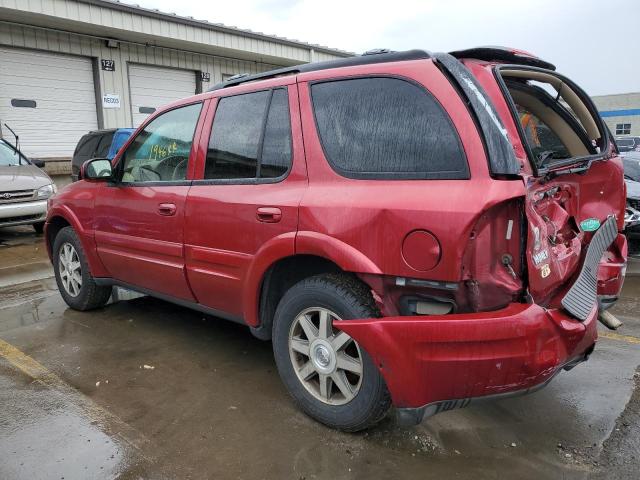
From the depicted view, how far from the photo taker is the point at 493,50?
2.60 m

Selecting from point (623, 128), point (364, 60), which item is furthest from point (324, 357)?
point (623, 128)

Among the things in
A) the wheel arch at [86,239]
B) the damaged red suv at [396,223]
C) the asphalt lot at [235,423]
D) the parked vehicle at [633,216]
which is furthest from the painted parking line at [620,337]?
the wheel arch at [86,239]

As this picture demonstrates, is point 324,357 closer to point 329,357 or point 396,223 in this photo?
point 329,357

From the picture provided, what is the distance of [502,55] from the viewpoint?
2.68 metres

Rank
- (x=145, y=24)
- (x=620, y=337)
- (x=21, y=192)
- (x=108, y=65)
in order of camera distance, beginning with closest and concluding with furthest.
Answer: (x=620, y=337) < (x=21, y=192) < (x=145, y=24) < (x=108, y=65)

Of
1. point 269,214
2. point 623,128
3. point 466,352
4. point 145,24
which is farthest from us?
point 623,128

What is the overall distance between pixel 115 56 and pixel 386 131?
39.9 feet

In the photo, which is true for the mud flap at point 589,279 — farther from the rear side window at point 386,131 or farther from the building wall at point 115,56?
the building wall at point 115,56

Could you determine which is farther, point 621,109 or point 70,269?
point 621,109

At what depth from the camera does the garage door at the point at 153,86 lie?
13.3 metres

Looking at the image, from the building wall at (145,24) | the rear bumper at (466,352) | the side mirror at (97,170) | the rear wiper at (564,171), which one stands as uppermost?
the building wall at (145,24)

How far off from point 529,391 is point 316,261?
123cm

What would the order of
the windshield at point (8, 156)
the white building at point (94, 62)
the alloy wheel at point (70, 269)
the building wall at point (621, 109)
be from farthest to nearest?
the building wall at point (621, 109)
the white building at point (94, 62)
the windshield at point (8, 156)
the alloy wheel at point (70, 269)

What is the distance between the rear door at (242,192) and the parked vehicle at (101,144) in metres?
6.62
